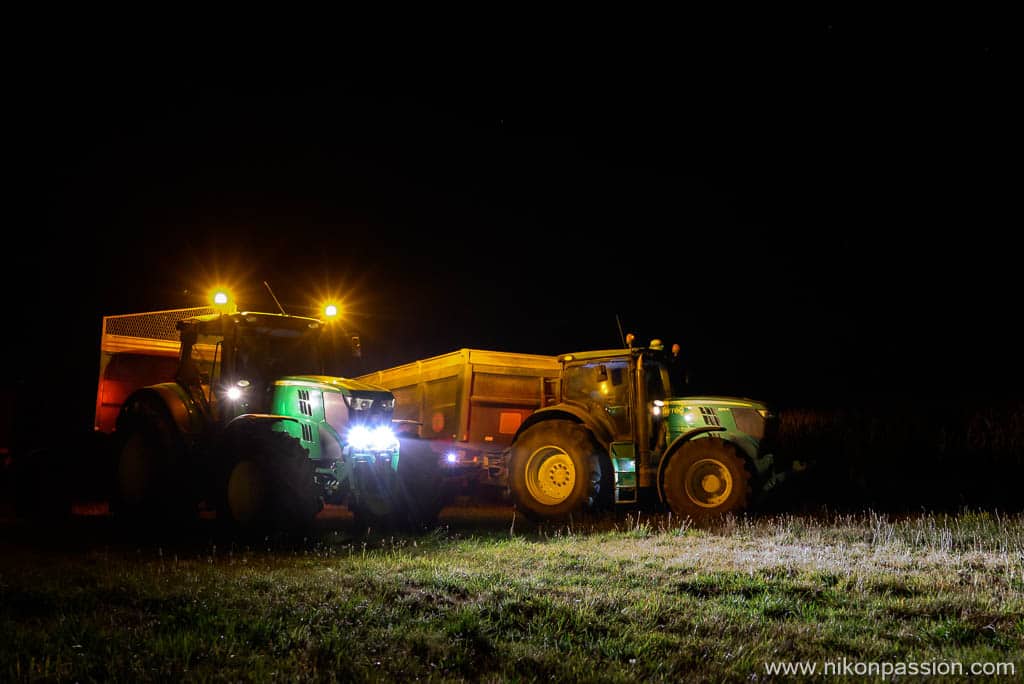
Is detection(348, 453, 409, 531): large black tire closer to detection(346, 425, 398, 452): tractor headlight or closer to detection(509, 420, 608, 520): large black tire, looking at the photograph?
A: detection(346, 425, 398, 452): tractor headlight

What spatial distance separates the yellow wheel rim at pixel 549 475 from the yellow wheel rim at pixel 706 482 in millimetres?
1555

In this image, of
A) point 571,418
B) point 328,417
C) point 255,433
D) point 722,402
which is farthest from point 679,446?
point 255,433

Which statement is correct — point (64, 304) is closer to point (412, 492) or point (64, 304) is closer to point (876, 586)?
point (412, 492)

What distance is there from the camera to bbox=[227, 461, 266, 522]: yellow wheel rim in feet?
28.3

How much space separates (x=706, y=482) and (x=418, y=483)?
360 centimetres

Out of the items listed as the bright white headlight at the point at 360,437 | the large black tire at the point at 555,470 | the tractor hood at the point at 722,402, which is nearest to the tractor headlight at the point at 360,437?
the bright white headlight at the point at 360,437

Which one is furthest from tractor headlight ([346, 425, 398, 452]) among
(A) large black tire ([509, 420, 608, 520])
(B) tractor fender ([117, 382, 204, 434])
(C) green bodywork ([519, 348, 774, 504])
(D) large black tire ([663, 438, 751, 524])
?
(D) large black tire ([663, 438, 751, 524])

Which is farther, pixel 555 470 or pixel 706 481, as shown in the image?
pixel 555 470

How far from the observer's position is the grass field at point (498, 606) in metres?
4.68

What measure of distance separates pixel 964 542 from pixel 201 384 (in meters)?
8.56

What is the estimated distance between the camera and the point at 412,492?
35.5ft

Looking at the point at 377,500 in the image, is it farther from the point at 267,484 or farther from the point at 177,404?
the point at 177,404

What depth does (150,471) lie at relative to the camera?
980 cm

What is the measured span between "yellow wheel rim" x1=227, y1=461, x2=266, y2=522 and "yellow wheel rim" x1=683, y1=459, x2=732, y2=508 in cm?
523
